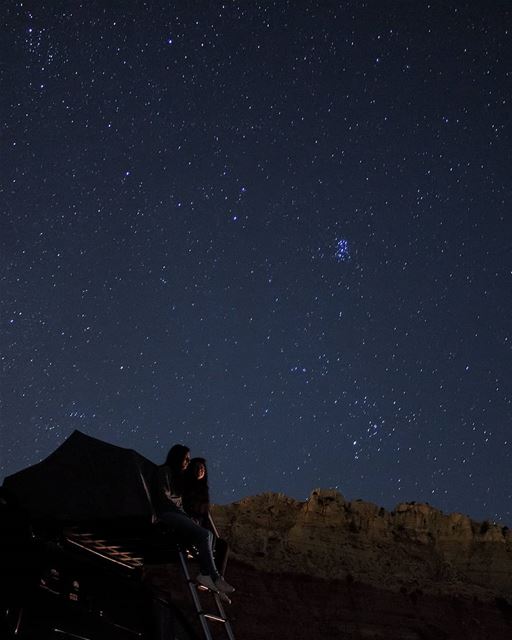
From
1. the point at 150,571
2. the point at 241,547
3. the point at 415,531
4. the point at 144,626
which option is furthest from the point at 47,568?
the point at 415,531

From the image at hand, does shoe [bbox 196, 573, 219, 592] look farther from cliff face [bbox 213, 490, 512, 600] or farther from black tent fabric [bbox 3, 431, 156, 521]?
cliff face [bbox 213, 490, 512, 600]

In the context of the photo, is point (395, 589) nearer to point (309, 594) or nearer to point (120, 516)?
point (309, 594)

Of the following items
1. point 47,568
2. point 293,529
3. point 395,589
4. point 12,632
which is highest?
point 293,529

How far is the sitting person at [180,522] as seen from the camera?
5074mm

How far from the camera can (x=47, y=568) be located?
14.8 feet

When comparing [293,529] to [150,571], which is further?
[293,529]

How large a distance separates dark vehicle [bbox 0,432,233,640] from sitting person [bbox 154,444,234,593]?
0.09m

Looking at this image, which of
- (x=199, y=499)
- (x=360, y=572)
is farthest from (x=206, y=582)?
(x=360, y=572)

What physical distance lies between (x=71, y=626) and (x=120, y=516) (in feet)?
2.38

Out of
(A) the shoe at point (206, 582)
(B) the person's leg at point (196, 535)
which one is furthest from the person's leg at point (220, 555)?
(A) the shoe at point (206, 582)

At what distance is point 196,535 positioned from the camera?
520 cm

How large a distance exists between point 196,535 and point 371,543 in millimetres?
32346

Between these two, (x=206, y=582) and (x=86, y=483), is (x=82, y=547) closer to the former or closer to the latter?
(x=86, y=483)

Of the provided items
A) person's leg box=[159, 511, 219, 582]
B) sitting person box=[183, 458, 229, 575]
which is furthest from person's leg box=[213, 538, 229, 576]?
person's leg box=[159, 511, 219, 582]
